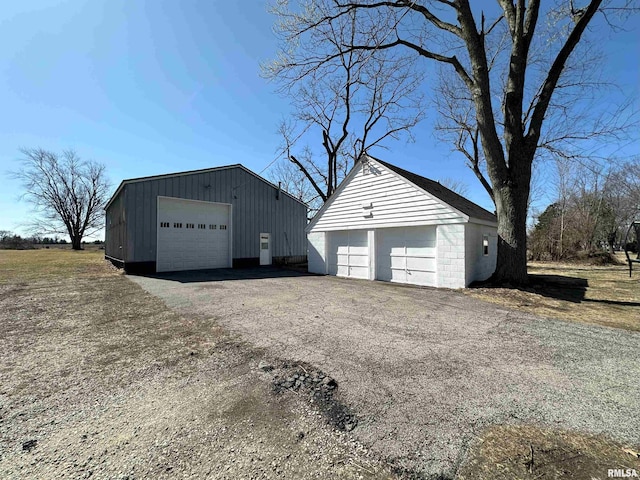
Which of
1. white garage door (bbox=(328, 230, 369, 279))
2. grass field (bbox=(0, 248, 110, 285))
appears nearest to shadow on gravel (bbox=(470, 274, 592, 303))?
white garage door (bbox=(328, 230, 369, 279))

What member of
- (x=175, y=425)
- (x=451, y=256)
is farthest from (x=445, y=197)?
(x=175, y=425)

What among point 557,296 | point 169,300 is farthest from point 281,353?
point 557,296

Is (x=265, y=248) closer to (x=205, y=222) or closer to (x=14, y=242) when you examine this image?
(x=205, y=222)

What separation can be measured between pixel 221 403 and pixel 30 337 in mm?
3956

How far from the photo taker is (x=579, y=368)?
10.5 ft

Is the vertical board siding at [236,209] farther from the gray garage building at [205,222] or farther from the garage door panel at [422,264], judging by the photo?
the garage door panel at [422,264]

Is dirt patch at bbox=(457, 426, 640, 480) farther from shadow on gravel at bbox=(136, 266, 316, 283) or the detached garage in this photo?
shadow on gravel at bbox=(136, 266, 316, 283)

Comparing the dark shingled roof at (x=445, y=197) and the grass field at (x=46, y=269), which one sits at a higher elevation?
the dark shingled roof at (x=445, y=197)

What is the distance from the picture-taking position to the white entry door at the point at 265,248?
17.2m

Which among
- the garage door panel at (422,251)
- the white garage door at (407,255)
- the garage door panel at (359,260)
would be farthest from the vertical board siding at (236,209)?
the garage door panel at (422,251)

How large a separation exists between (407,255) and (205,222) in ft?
34.6

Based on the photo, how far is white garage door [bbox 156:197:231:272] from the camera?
44.4ft

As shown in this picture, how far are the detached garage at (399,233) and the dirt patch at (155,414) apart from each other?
7317mm

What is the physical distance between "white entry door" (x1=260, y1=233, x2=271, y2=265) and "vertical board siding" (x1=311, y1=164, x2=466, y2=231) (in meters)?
5.33
